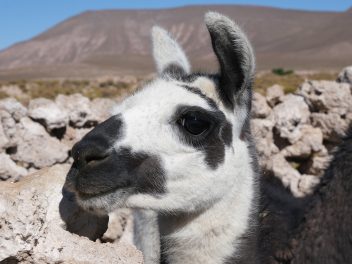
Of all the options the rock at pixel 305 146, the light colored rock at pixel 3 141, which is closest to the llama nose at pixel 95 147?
the light colored rock at pixel 3 141

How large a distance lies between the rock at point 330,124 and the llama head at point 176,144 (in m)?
6.27

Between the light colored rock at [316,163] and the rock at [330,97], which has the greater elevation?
the rock at [330,97]

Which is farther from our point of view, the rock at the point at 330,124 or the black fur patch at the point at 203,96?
the rock at the point at 330,124

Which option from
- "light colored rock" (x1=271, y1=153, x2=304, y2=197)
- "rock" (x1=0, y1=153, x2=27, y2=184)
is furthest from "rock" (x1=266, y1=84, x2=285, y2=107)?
"rock" (x1=0, y1=153, x2=27, y2=184)

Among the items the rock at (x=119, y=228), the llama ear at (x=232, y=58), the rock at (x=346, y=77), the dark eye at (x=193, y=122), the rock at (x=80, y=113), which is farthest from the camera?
the rock at (x=346, y=77)

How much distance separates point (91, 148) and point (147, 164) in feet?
1.38

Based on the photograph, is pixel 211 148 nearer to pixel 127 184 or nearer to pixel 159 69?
pixel 127 184

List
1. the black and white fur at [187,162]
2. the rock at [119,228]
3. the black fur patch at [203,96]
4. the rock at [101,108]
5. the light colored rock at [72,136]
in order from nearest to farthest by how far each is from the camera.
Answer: the black and white fur at [187,162], the black fur patch at [203,96], the rock at [119,228], the light colored rock at [72,136], the rock at [101,108]

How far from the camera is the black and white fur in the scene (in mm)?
3164

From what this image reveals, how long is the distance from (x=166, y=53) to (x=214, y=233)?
5.25ft

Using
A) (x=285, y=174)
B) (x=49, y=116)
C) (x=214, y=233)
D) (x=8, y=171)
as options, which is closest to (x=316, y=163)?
(x=285, y=174)

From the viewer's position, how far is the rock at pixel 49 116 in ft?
28.8

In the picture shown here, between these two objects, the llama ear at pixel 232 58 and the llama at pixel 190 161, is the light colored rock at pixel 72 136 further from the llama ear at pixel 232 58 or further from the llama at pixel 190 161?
the llama ear at pixel 232 58

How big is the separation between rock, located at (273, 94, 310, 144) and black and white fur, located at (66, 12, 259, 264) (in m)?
6.18
